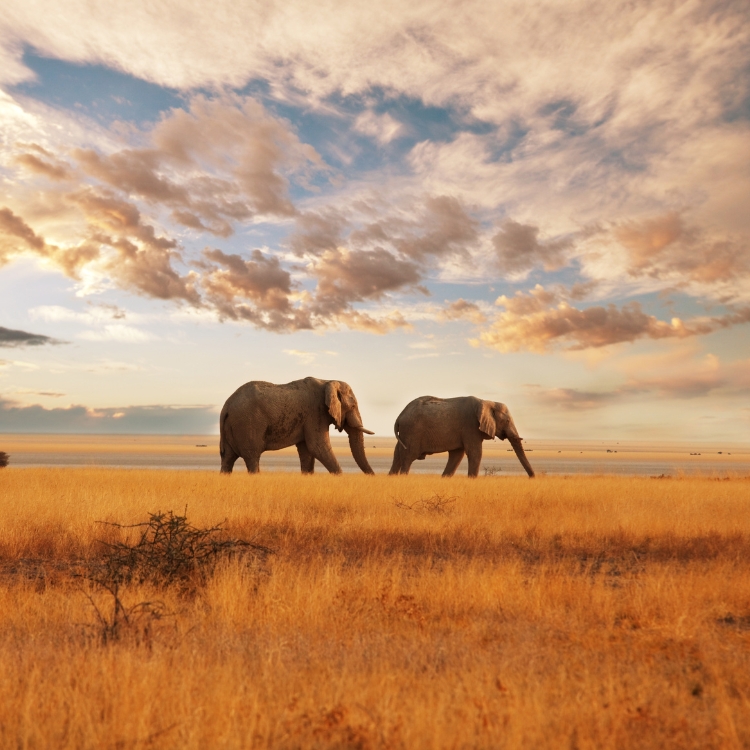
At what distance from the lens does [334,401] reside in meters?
23.1

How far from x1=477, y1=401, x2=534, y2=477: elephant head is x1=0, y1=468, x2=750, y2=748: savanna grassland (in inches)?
437

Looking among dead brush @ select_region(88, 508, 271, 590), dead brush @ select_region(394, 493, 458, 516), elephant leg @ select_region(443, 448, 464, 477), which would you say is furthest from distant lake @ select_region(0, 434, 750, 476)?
dead brush @ select_region(88, 508, 271, 590)

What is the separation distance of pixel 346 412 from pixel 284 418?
7.49ft

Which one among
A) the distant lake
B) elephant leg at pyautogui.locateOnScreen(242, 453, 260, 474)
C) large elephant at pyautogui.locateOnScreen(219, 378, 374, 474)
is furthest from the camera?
the distant lake

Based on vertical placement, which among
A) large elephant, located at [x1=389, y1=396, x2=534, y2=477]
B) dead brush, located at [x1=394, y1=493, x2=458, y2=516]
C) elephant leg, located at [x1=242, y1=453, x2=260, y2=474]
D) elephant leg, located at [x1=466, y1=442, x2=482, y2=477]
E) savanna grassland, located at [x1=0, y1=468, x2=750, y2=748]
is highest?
large elephant, located at [x1=389, y1=396, x2=534, y2=477]

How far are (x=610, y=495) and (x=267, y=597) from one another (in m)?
12.5

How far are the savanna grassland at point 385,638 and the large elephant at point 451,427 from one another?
11.3 meters

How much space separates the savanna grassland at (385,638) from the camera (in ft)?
13.9

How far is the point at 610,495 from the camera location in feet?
56.8

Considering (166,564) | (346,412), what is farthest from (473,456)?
(166,564)

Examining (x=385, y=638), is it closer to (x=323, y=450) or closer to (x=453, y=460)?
(x=323, y=450)

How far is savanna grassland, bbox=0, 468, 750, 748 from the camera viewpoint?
4242mm

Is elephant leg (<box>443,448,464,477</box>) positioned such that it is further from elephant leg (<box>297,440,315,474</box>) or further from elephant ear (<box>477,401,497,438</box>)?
elephant leg (<box>297,440,315,474</box>)

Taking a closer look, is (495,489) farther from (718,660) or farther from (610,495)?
(718,660)
